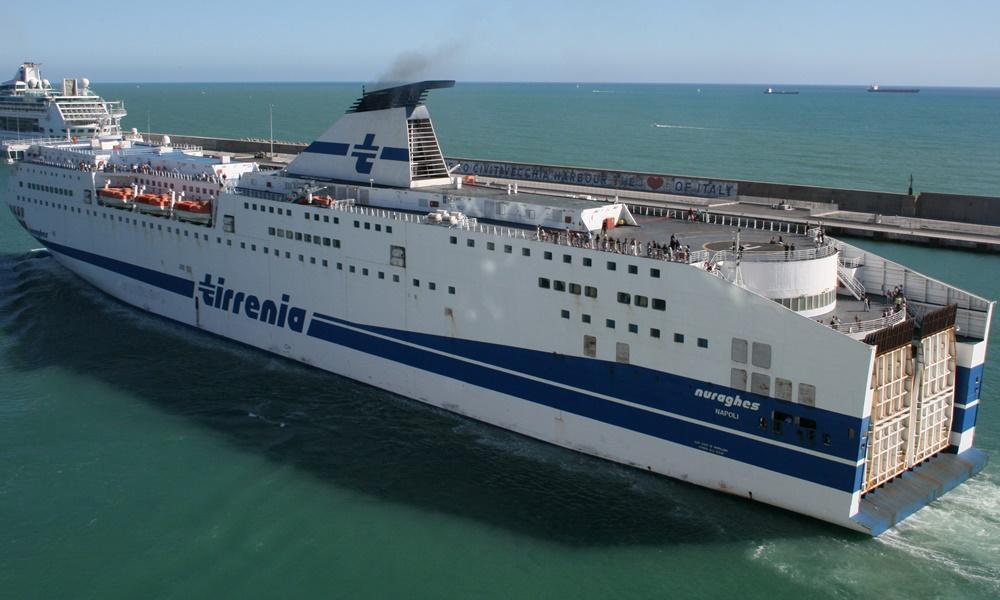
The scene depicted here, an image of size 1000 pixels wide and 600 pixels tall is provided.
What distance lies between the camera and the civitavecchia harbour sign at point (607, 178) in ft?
162

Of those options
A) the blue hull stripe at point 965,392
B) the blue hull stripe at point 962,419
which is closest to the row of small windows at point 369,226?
the blue hull stripe at point 965,392

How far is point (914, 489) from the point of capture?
55.1ft

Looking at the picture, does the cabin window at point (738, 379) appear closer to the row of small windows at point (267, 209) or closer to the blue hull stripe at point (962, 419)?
the blue hull stripe at point (962, 419)

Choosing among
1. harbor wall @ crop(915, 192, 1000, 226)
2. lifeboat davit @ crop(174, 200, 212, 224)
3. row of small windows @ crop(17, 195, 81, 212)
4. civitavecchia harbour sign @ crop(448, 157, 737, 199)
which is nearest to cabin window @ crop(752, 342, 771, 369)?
lifeboat davit @ crop(174, 200, 212, 224)

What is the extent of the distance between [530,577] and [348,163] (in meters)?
15.3

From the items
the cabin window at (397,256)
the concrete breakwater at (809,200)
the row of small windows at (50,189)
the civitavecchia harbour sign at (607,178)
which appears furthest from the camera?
the civitavecchia harbour sign at (607,178)

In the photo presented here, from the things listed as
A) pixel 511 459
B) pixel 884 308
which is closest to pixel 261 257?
pixel 511 459

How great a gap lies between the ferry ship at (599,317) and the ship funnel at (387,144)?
6 cm

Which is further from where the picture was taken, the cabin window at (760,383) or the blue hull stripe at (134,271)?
the blue hull stripe at (134,271)

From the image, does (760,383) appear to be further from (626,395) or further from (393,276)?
(393,276)

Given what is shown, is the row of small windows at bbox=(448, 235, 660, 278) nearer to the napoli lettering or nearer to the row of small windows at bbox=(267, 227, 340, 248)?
the row of small windows at bbox=(267, 227, 340, 248)

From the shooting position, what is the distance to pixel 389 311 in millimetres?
21828

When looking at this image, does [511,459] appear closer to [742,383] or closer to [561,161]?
[742,383]

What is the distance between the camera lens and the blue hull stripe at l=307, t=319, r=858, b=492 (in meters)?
15.9
